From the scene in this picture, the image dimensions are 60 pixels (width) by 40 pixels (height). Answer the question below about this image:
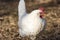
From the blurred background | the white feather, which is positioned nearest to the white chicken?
the white feather

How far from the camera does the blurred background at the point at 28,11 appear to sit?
5504mm

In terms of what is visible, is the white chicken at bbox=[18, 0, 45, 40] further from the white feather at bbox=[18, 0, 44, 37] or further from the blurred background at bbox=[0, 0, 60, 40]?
the blurred background at bbox=[0, 0, 60, 40]

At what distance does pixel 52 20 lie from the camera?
694 centimetres

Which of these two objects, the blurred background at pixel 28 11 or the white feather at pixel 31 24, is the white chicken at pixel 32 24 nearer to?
the white feather at pixel 31 24

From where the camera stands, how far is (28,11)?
8086mm

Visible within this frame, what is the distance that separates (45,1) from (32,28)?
508 centimetres

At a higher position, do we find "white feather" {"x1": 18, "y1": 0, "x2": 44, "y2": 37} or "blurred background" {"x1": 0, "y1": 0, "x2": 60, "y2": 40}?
"white feather" {"x1": 18, "y1": 0, "x2": 44, "y2": 37}

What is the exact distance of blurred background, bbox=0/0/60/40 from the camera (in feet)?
18.1

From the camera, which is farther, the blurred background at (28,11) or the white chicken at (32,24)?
the blurred background at (28,11)

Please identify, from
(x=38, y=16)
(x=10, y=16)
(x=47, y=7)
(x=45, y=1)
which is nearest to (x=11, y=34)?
(x=38, y=16)

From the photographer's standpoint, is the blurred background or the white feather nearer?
the white feather

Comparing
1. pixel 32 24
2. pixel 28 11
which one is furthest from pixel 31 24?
pixel 28 11

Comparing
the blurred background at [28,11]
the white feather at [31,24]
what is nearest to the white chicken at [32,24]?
the white feather at [31,24]

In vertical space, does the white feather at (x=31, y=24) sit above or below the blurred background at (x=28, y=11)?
above
